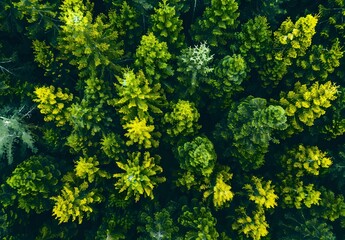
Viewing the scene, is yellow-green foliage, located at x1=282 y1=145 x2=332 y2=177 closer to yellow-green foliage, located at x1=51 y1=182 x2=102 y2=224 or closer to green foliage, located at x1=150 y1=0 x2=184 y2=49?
green foliage, located at x1=150 y1=0 x2=184 y2=49

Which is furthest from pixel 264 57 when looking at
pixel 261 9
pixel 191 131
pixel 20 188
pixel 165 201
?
pixel 20 188

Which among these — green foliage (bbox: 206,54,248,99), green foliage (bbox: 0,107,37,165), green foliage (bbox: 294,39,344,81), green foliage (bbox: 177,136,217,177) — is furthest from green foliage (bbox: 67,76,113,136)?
green foliage (bbox: 294,39,344,81)

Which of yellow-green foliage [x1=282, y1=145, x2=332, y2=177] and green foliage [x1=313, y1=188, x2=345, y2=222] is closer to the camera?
yellow-green foliage [x1=282, y1=145, x2=332, y2=177]

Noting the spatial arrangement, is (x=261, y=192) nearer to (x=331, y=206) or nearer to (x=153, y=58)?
(x=331, y=206)

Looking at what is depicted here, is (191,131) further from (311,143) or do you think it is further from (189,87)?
(311,143)

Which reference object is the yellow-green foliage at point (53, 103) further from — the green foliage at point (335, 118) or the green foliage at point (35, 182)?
the green foliage at point (335, 118)

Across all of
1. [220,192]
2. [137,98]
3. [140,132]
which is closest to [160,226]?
[220,192]

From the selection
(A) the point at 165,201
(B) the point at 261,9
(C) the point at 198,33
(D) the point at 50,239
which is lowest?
(D) the point at 50,239

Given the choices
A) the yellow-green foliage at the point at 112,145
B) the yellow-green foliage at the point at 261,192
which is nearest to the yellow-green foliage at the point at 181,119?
the yellow-green foliage at the point at 112,145
